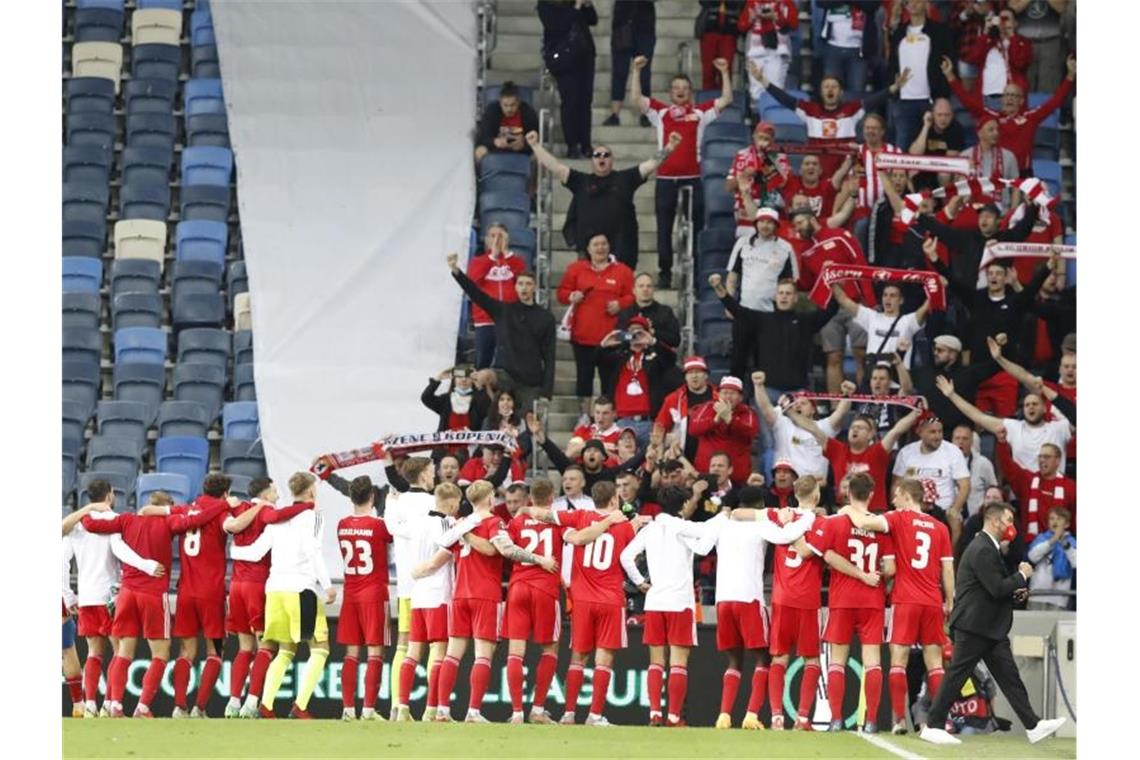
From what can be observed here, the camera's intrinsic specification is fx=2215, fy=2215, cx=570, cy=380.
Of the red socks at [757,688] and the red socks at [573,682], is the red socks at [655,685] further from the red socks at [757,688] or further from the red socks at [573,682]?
the red socks at [757,688]

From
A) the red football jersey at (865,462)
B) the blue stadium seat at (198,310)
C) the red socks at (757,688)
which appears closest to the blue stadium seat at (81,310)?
the blue stadium seat at (198,310)

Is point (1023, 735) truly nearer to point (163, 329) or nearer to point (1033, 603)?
point (1033, 603)

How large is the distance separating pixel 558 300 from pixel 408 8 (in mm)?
4163

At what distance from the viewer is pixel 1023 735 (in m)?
14.6

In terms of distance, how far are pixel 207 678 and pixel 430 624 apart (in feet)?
5.09

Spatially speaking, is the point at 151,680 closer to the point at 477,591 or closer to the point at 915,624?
the point at 477,591

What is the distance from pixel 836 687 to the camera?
548 inches

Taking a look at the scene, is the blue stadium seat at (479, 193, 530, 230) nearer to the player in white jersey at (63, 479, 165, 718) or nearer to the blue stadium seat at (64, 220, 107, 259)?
the blue stadium seat at (64, 220, 107, 259)

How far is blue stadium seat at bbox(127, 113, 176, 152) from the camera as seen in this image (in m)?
21.4

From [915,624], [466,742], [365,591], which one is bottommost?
[466,742]

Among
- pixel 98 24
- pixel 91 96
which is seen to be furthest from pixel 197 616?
pixel 98 24

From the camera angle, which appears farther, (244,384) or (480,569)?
(244,384)

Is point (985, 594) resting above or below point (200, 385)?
below

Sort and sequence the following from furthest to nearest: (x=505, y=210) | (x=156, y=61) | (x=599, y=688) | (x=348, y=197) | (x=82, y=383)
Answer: (x=156, y=61), (x=348, y=197), (x=505, y=210), (x=82, y=383), (x=599, y=688)
